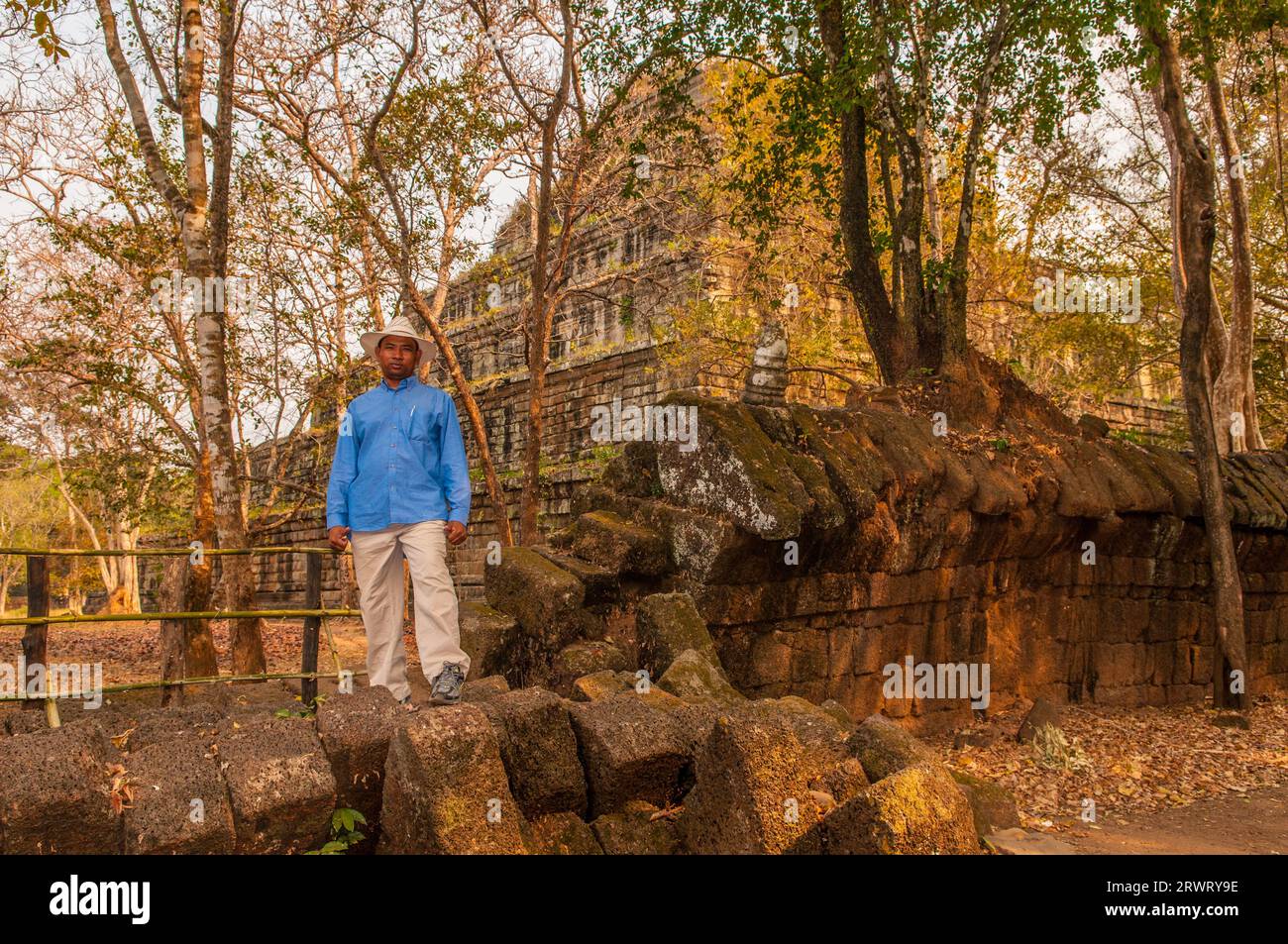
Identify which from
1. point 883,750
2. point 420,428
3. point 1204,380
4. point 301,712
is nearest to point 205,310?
point 420,428

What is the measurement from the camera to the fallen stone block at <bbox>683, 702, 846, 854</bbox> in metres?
3.07

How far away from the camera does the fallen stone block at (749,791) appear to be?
10.1ft

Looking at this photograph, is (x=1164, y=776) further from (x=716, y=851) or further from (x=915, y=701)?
(x=716, y=851)

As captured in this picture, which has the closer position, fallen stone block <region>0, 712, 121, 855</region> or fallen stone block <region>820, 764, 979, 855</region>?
fallen stone block <region>0, 712, 121, 855</region>

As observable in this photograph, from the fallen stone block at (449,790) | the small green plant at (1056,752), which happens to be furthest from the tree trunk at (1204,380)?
the fallen stone block at (449,790)

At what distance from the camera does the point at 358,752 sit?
3.10 metres

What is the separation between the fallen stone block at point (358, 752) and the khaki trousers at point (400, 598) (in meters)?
1.34

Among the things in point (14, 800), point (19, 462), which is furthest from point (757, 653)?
point (19, 462)

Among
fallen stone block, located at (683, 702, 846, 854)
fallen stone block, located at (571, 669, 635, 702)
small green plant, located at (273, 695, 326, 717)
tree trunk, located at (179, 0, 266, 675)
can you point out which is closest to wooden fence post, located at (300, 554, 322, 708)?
small green plant, located at (273, 695, 326, 717)

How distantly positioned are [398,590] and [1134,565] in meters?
8.46

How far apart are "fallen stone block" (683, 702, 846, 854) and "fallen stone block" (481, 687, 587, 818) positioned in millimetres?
425

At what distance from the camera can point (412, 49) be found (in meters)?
12.0

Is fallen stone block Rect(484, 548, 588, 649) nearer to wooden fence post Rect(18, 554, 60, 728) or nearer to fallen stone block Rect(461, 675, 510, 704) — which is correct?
fallen stone block Rect(461, 675, 510, 704)

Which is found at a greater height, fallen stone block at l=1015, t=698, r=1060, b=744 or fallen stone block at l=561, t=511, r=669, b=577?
fallen stone block at l=561, t=511, r=669, b=577
